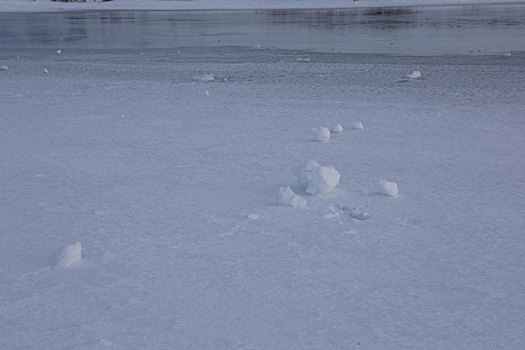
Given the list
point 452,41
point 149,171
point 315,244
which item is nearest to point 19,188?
point 149,171

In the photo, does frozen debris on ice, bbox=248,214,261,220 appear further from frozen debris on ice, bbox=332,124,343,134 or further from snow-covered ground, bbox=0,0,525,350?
frozen debris on ice, bbox=332,124,343,134

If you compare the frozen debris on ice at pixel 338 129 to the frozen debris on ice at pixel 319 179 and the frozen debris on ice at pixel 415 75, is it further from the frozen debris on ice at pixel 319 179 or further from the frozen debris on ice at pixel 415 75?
the frozen debris on ice at pixel 415 75

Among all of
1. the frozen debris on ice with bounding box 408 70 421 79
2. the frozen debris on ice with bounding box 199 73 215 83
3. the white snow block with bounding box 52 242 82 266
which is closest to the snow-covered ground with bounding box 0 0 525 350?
the white snow block with bounding box 52 242 82 266

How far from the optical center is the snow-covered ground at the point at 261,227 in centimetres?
129

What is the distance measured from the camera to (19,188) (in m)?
2.32

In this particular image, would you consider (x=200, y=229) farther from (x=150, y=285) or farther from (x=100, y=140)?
(x=100, y=140)

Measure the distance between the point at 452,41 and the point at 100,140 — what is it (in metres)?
7.65

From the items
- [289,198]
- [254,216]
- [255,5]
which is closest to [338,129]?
[289,198]

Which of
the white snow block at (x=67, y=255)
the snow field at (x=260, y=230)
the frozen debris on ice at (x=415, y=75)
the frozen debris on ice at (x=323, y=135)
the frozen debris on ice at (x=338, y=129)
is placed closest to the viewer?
the snow field at (x=260, y=230)

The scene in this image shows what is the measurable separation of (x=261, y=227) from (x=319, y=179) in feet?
1.31

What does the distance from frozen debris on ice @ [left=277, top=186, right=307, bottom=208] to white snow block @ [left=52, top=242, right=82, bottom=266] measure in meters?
0.79

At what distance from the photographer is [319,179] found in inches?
84.9

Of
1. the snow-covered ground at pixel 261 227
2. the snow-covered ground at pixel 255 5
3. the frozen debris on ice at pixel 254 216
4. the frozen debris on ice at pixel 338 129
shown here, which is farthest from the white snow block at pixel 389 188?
the snow-covered ground at pixel 255 5

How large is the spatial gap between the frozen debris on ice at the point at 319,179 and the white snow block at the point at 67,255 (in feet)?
3.07
